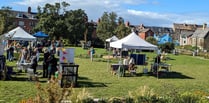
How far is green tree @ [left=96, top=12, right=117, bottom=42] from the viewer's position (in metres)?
80.3

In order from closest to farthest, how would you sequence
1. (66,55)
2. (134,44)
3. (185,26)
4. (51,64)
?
(66,55) → (51,64) → (134,44) → (185,26)

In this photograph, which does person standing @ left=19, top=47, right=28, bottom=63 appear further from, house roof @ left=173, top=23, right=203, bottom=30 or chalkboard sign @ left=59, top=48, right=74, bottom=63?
house roof @ left=173, top=23, right=203, bottom=30

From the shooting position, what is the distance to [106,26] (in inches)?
3226

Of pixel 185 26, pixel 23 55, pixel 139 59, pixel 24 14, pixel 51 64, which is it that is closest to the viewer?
pixel 51 64

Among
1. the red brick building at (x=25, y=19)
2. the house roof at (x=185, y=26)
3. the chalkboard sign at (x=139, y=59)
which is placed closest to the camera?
the chalkboard sign at (x=139, y=59)

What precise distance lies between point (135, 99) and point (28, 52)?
1638cm

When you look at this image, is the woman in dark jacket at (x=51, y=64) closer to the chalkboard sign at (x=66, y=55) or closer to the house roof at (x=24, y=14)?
the chalkboard sign at (x=66, y=55)

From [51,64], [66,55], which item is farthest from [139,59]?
[66,55]

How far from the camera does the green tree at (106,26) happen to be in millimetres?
80275

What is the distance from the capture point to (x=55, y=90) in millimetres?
8797

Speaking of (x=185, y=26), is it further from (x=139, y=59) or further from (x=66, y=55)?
(x=66, y=55)

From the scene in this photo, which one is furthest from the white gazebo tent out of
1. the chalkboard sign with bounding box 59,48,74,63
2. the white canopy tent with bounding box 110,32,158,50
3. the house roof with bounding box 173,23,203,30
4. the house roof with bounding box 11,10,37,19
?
the house roof with bounding box 173,23,203,30

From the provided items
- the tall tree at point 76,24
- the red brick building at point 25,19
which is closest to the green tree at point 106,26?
the tall tree at point 76,24

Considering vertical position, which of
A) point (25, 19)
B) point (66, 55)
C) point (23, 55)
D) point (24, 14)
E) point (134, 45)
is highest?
point (24, 14)
